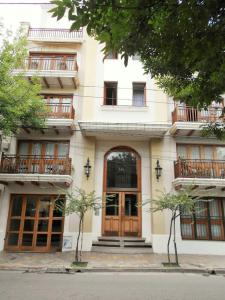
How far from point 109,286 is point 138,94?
1209cm

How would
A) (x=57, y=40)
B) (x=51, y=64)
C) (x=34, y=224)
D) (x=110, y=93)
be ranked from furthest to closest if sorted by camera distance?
(x=57, y=40)
(x=110, y=93)
(x=51, y=64)
(x=34, y=224)

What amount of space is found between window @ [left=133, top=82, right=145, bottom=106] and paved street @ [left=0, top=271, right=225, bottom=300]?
33.6 ft

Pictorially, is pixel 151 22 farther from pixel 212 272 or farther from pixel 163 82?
pixel 212 272

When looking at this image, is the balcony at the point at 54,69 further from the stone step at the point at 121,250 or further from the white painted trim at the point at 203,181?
the stone step at the point at 121,250

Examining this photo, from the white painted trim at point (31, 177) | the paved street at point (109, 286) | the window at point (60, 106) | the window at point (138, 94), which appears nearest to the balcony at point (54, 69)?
the window at point (60, 106)

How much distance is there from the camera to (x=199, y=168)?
48.8 ft

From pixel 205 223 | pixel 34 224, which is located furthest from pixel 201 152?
pixel 34 224

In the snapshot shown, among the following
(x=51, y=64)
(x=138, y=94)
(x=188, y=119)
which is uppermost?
(x=51, y=64)

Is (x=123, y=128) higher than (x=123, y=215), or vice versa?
(x=123, y=128)

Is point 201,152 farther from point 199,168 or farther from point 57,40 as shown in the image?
point 57,40

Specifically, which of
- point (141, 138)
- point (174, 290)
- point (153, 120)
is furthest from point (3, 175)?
point (174, 290)

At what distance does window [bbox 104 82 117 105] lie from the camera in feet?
55.2

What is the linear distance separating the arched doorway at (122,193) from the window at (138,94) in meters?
2.92

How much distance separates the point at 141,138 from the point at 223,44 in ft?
40.5
